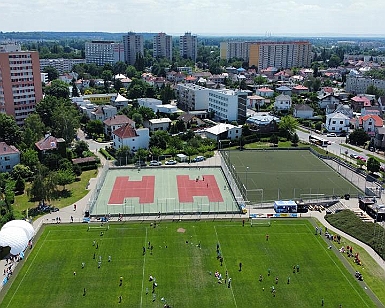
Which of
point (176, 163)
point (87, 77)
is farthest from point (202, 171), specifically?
point (87, 77)

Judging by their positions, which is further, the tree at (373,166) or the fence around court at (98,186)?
the tree at (373,166)

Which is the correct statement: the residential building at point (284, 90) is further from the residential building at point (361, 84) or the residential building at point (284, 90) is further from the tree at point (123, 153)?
the tree at point (123, 153)

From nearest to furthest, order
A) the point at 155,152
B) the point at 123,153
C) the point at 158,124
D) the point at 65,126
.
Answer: the point at 123,153
the point at 155,152
the point at 65,126
the point at 158,124

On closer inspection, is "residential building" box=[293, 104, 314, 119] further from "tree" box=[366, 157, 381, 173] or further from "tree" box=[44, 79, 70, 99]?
"tree" box=[44, 79, 70, 99]

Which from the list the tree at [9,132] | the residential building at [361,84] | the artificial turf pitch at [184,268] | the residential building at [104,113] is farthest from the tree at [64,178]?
the residential building at [361,84]

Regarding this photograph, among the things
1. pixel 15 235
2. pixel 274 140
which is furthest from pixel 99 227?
pixel 274 140

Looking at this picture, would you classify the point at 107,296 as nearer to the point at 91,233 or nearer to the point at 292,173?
the point at 91,233

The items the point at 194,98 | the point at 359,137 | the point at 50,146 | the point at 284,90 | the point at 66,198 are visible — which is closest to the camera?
the point at 66,198

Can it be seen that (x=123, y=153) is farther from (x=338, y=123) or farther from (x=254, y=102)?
(x=254, y=102)
